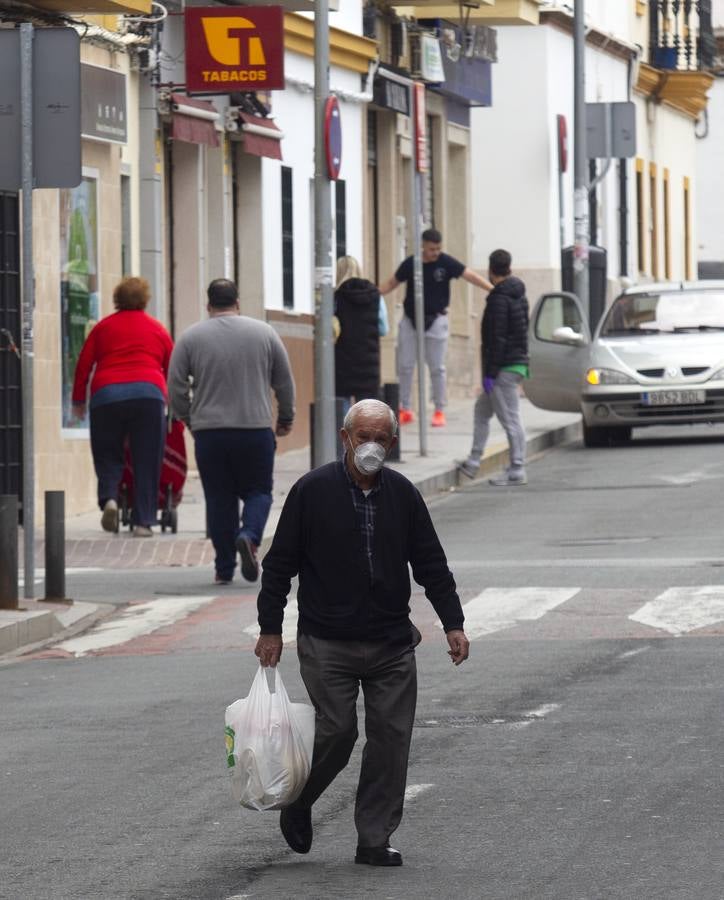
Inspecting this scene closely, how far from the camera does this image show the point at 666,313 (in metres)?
28.4

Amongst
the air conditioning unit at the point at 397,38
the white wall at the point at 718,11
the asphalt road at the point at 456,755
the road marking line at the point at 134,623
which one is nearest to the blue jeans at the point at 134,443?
the asphalt road at the point at 456,755

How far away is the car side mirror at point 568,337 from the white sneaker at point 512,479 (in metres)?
4.27

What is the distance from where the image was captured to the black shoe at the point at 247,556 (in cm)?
1595

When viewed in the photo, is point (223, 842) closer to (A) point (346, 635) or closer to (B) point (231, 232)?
(A) point (346, 635)

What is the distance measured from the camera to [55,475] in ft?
71.7

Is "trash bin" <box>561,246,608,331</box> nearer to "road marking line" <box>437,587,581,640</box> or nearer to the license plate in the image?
the license plate

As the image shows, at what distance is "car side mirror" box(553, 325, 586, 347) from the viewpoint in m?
28.1

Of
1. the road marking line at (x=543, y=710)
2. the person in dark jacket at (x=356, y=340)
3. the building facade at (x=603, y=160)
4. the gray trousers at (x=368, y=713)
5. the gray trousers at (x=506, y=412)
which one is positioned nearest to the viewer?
the gray trousers at (x=368, y=713)

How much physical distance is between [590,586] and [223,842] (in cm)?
753

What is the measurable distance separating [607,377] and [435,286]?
2.54m

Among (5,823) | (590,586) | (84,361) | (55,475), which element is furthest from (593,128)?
(5,823)

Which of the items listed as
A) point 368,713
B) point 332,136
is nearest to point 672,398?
point 332,136

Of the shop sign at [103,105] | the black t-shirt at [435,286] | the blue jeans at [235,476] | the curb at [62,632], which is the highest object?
the shop sign at [103,105]

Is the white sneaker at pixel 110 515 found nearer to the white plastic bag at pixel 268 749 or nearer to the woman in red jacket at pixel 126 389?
the woman in red jacket at pixel 126 389
